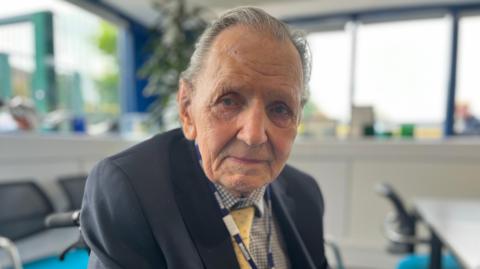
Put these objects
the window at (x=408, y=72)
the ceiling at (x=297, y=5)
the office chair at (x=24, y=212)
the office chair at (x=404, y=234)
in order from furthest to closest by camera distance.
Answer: the window at (x=408, y=72) < the ceiling at (x=297, y=5) < the office chair at (x=404, y=234) < the office chair at (x=24, y=212)

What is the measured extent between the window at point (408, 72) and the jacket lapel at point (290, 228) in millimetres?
3186

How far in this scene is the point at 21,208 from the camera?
1730 millimetres

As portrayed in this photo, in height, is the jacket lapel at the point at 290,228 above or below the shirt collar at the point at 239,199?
below

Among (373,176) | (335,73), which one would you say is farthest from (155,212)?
(335,73)

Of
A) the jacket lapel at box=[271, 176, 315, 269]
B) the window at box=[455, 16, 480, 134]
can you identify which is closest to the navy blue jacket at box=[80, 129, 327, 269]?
the jacket lapel at box=[271, 176, 315, 269]

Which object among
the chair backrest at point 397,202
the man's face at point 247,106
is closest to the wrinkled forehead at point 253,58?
the man's face at point 247,106

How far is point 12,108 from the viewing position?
2.23m

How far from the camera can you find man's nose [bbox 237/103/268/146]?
582 mm

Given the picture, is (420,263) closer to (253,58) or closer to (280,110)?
(280,110)

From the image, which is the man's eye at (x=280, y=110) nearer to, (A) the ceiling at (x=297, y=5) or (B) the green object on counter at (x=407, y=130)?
(B) the green object on counter at (x=407, y=130)

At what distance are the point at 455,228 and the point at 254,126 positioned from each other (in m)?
1.44

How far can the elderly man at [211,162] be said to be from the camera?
562 mm

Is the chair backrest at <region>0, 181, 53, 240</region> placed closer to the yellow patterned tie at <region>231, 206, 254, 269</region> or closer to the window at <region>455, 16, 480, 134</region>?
the yellow patterned tie at <region>231, 206, 254, 269</region>

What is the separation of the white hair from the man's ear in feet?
0.08
